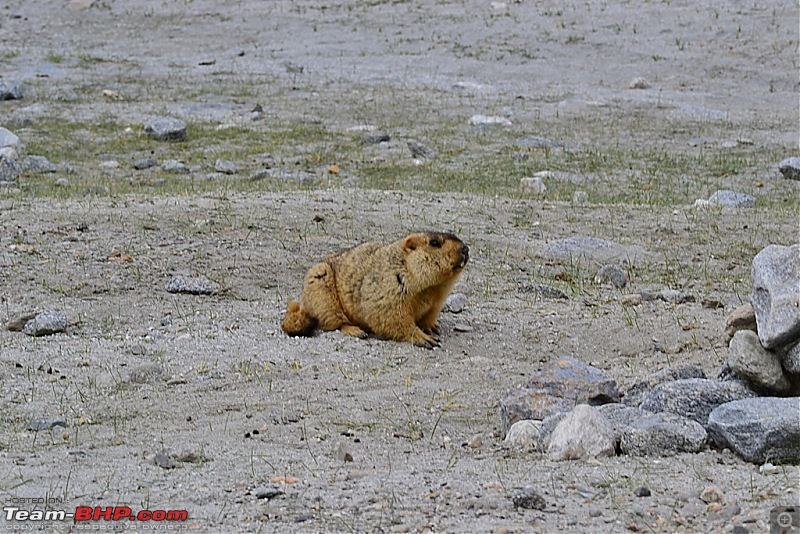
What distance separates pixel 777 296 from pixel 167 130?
12.9 m

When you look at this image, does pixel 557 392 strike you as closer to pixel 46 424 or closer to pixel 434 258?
pixel 434 258

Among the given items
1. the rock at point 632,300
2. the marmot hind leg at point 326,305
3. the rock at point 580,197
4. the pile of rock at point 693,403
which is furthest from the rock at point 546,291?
the rock at point 580,197

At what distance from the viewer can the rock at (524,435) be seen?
16.6 ft

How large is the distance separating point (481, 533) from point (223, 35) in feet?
77.1

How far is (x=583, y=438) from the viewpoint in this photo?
483cm

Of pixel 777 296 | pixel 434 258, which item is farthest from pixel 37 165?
pixel 777 296

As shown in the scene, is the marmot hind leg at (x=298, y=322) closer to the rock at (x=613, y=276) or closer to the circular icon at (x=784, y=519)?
the rock at (x=613, y=276)

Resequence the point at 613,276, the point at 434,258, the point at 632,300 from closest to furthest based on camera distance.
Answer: the point at 434,258 → the point at 632,300 → the point at 613,276

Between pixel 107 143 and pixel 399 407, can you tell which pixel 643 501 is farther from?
pixel 107 143

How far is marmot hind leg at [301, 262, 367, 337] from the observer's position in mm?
7137

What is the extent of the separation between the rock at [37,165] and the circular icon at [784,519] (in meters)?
12.3

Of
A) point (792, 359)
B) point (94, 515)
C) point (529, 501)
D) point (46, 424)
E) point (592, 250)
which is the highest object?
point (792, 359)

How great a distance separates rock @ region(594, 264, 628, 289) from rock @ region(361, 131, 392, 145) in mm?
8114

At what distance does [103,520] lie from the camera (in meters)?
4.14
